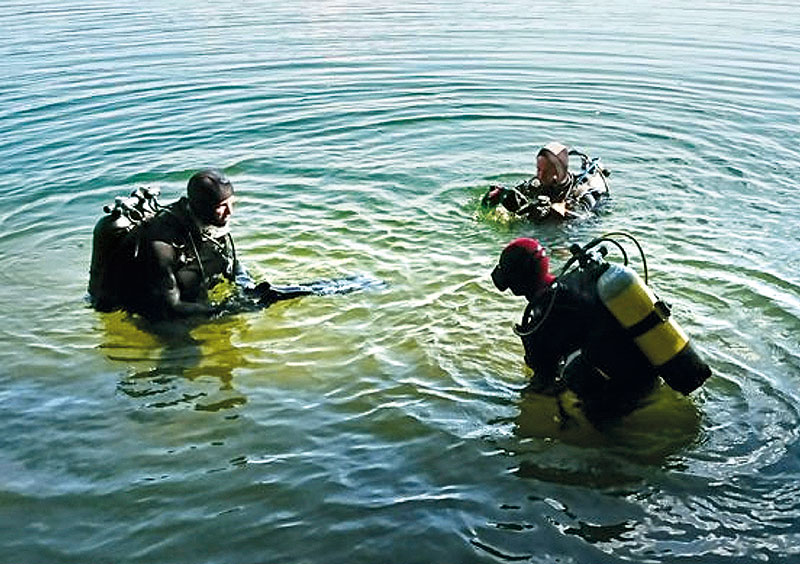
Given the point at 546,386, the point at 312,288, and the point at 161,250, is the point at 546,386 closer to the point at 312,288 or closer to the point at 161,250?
the point at 312,288

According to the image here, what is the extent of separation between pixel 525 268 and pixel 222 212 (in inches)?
111

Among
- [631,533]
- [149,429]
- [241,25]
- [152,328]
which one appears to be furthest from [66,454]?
[241,25]

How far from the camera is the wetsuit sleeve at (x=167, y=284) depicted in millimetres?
6961

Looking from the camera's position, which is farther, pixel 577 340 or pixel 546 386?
pixel 546 386

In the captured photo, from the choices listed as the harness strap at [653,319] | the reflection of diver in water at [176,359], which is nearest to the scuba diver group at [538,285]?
the harness strap at [653,319]

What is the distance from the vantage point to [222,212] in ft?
23.4

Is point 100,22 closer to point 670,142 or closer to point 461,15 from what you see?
point 461,15

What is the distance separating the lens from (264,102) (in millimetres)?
16000

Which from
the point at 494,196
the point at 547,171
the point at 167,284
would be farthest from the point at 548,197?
the point at 167,284

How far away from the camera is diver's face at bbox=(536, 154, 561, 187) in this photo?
31.6 ft

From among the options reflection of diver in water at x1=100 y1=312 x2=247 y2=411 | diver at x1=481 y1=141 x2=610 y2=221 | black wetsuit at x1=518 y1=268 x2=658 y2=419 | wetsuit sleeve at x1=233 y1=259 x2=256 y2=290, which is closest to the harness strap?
black wetsuit at x1=518 y1=268 x2=658 y2=419

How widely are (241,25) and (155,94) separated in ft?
29.0

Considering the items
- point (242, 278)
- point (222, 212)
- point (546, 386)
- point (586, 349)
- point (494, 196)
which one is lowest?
point (546, 386)

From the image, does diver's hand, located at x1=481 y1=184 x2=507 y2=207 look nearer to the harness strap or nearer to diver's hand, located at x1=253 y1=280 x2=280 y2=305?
diver's hand, located at x1=253 y1=280 x2=280 y2=305
